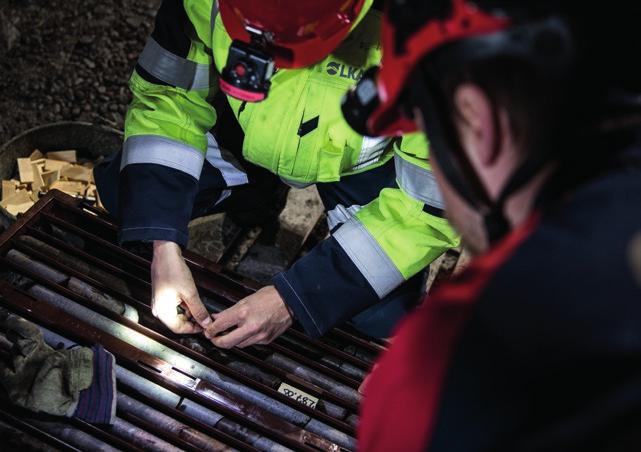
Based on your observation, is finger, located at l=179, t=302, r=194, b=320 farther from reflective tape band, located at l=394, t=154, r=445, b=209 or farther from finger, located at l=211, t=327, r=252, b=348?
reflective tape band, located at l=394, t=154, r=445, b=209

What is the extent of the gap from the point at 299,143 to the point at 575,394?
151 centimetres

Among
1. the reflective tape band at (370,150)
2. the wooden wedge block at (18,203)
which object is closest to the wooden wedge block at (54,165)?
the wooden wedge block at (18,203)

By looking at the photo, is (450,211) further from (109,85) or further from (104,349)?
(109,85)

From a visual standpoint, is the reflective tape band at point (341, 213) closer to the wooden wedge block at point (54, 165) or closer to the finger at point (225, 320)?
the finger at point (225, 320)

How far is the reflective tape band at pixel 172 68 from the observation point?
2.17m

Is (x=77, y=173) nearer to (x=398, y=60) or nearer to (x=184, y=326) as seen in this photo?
(x=184, y=326)

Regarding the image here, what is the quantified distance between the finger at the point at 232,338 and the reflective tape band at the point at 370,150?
2.38 feet

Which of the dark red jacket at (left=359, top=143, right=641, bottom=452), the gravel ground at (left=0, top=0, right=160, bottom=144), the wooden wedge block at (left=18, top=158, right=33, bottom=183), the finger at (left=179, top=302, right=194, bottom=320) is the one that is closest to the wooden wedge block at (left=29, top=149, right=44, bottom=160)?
the wooden wedge block at (left=18, top=158, right=33, bottom=183)

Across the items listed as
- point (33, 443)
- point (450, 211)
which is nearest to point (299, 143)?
point (450, 211)

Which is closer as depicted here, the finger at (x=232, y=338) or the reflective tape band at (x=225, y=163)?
the finger at (x=232, y=338)

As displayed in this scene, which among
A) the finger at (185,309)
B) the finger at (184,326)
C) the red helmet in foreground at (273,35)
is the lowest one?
the finger at (184,326)

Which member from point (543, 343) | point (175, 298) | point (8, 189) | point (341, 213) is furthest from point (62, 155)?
point (543, 343)

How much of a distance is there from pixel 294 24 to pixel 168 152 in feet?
2.51

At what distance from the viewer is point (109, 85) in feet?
11.8
